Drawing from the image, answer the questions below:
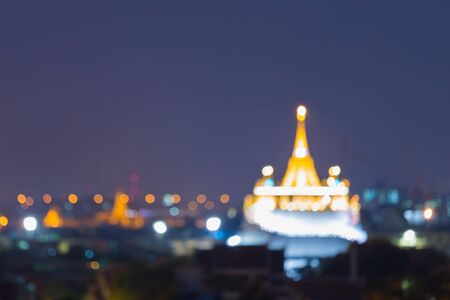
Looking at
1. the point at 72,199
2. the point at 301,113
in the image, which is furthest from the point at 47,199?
the point at 301,113

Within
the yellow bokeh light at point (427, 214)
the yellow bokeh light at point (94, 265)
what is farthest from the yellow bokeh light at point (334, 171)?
the yellow bokeh light at point (94, 265)

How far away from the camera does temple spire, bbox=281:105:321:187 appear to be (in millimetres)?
97250

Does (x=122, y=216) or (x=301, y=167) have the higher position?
(x=122, y=216)

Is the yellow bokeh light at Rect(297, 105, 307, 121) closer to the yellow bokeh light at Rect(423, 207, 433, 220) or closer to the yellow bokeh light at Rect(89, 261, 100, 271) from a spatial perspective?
the yellow bokeh light at Rect(423, 207, 433, 220)


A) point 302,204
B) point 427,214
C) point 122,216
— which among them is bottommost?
point 302,204

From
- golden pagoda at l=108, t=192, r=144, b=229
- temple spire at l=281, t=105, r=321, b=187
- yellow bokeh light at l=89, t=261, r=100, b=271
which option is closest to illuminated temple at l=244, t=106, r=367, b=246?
temple spire at l=281, t=105, r=321, b=187

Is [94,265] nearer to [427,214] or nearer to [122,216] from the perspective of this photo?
[427,214]

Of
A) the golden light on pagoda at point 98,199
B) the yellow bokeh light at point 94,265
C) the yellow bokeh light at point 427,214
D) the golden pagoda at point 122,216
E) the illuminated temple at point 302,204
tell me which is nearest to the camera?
the yellow bokeh light at point 94,265

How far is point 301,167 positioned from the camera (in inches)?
3863

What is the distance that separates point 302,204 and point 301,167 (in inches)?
148

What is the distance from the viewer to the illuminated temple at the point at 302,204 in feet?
292

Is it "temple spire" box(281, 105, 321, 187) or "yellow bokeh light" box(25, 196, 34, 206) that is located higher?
"yellow bokeh light" box(25, 196, 34, 206)

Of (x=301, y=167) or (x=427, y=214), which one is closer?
(x=301, y=167)

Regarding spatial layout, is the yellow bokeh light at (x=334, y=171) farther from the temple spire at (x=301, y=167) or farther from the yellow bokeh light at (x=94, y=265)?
the yellow bokeh light at (x=94, y=265)
